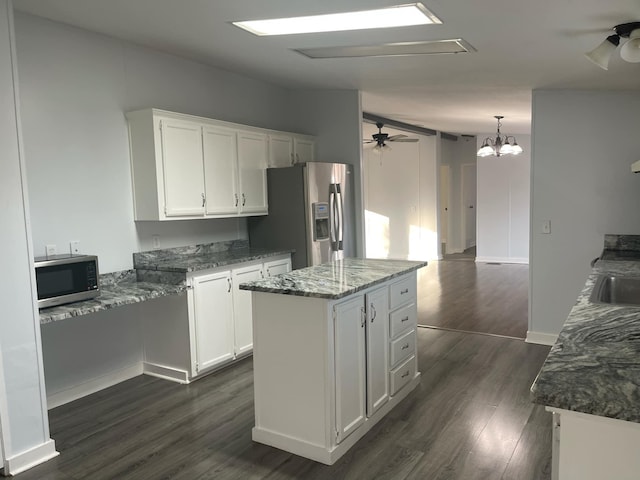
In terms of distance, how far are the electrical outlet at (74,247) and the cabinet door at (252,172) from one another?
1.47m

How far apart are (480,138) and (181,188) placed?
7.27m

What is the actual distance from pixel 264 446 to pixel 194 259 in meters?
1.89

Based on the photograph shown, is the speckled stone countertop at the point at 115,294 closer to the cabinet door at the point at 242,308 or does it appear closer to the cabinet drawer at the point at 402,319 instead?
the cabinet door at the point at 242,308

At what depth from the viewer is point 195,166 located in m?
3.97

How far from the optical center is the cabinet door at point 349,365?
8.50 feet

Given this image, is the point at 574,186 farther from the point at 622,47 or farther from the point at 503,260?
the point at 503,260

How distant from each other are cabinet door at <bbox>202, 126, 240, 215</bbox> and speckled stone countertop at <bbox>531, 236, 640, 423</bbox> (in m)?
3.05

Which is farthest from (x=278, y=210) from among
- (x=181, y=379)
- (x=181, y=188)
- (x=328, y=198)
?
(x=181, y=379)

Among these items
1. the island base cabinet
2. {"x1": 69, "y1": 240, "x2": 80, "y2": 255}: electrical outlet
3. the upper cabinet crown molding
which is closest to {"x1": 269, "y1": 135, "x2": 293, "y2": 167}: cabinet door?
the upper cabinet crown molding

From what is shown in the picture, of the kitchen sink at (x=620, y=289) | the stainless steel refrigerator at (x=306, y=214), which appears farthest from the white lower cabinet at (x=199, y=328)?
the kitchen sink at (x=620, y=289)

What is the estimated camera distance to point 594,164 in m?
4.22

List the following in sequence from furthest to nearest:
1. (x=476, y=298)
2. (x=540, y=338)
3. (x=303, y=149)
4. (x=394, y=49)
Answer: (x=476, y=298)
(x=303, y=149)
(x=540, y=338)
(x=394, y=49)

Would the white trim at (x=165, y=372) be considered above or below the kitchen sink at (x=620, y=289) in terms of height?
below

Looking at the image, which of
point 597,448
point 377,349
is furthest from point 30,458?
point 597,448
